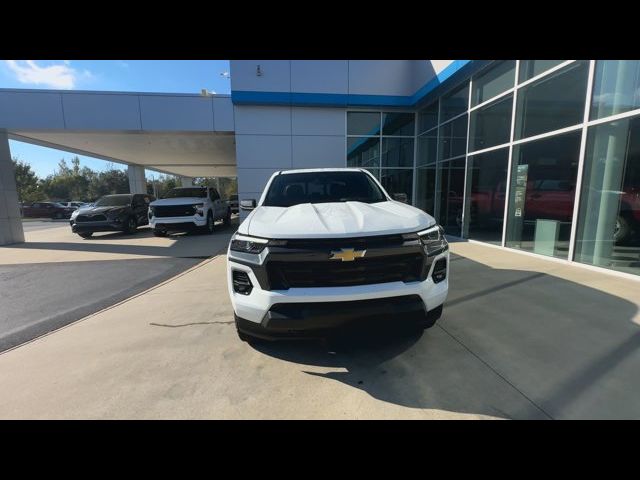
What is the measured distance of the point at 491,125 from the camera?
780 cm

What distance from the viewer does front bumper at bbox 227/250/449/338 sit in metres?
2.06

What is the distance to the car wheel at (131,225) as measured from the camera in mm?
11290

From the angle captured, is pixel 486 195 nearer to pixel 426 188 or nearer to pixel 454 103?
pixel 426 188

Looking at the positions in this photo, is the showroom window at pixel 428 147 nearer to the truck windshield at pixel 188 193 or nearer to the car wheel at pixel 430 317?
the truck windshield at pixel 188 193

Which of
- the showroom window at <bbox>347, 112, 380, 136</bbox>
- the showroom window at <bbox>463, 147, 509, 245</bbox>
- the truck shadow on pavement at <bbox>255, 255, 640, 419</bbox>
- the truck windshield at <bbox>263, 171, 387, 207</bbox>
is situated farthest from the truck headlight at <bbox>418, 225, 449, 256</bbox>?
the showroom window at <bbox>347, 112, 380, 136</bbox>

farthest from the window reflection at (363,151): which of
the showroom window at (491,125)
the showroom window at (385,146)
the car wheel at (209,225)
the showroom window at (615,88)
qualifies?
the showroom window at (615,88)

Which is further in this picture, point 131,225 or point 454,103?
point 131,225

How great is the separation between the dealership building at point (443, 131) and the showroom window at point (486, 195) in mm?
34

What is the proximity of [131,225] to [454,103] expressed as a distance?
1251 cm

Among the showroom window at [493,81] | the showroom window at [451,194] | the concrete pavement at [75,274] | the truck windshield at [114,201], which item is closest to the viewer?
the concrete pavement at [75,274]

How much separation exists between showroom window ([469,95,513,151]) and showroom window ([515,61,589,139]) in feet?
1.29

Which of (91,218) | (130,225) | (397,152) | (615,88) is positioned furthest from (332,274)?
(130,225)

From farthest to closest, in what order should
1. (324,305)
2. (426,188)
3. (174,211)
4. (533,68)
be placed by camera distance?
1. (426,188)
2. (174,211)
3. (533,68)
4. (324,305)
